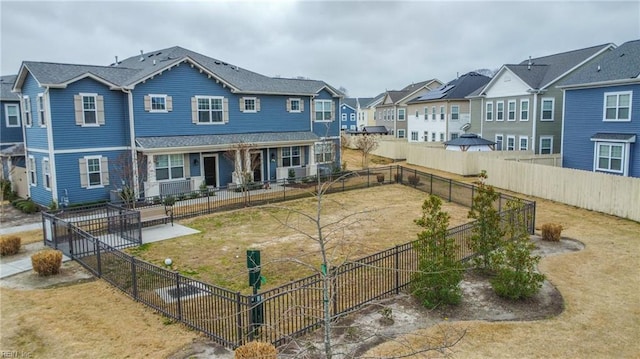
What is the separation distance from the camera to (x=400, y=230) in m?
18.8

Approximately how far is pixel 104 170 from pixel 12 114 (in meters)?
11.7

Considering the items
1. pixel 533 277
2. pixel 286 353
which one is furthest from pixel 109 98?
pixel 533 277

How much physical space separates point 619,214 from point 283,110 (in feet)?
67.2

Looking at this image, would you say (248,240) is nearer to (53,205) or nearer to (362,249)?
(362,249)

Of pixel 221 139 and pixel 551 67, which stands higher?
pixel 551 67

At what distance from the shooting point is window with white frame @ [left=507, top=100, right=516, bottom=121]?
122ft

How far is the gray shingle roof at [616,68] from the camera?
85.0 feet

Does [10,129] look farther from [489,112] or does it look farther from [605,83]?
[605,83]

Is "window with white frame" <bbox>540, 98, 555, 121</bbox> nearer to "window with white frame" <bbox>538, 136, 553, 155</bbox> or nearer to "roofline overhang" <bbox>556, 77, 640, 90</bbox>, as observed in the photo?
"window with white frame" <bbox>538, 136, 553, 155</bbox>

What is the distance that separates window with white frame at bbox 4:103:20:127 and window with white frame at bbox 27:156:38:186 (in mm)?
7005

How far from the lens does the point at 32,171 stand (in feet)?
84.6

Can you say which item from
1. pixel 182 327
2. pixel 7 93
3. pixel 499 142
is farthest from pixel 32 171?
pixel 499 142

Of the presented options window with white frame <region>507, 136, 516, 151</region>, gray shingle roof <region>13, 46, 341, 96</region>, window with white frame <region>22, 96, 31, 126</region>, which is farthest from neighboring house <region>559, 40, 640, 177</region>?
window with white frame <region>22, 96, 31, 126</region>

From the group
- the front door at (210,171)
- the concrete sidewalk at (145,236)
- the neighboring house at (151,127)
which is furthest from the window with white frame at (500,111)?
the concrete sidewalk at (145,236)
